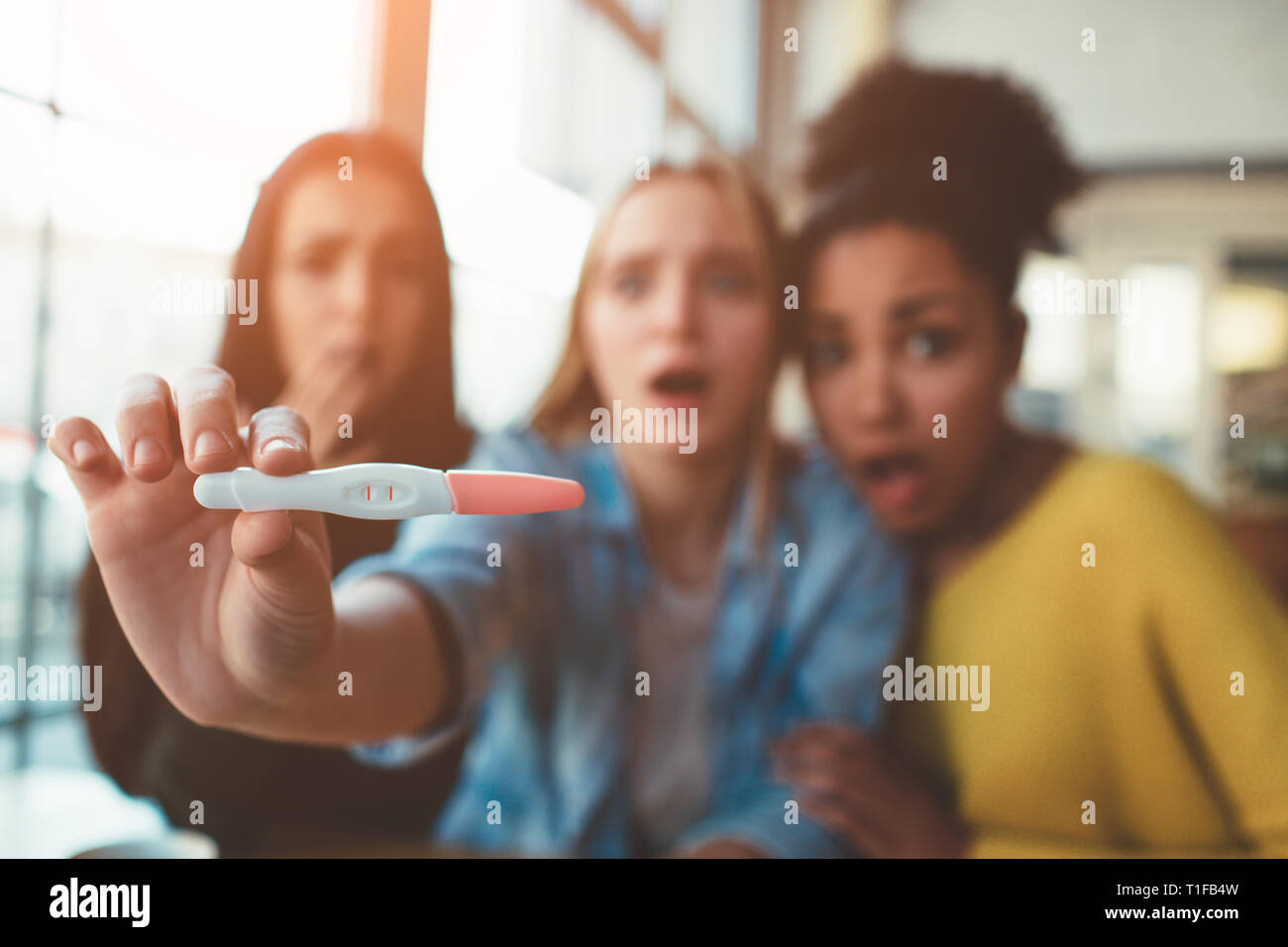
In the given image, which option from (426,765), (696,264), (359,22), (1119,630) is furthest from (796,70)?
(426,765)

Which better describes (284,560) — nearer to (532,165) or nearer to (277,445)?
(277,445)

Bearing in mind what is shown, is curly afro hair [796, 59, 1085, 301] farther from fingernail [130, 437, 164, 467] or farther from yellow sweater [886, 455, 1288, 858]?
fingernail [130, 437, 164, 467]

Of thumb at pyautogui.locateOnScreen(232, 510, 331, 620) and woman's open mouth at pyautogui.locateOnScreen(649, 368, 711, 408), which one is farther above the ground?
woman's open mouth at pyautogui.locateOnScreen(649, 368, 711, 408)

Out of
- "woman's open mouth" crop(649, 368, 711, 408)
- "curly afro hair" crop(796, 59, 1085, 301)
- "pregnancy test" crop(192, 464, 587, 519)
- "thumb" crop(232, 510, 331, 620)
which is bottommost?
"thumb" crop(232, 510, 331, 620)

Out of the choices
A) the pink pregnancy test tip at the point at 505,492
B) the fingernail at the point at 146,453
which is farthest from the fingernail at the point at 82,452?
the pink pregnancy test tip at the point at 505,492

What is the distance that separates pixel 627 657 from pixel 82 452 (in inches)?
12.6

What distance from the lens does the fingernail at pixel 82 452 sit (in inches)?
13.1

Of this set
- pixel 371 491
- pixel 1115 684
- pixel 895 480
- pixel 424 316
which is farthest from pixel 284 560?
pixel 1115 684

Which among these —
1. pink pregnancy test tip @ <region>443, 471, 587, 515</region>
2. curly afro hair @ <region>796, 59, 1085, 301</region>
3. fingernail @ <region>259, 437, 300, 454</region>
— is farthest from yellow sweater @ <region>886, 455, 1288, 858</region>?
fingernail @ <region>259, 437, 300, 454</region>

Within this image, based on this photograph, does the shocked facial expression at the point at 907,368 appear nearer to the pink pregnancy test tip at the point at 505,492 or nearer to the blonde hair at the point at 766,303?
the blonde hair at the point at 766,303

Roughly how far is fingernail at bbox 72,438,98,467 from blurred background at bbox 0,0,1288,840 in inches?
8.7

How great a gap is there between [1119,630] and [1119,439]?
130 millimetres

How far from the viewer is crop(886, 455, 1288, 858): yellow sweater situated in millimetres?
489
